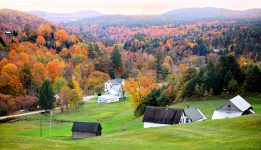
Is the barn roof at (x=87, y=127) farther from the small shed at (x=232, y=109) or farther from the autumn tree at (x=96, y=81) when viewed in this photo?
the autumn tree at (x=96, y=81)

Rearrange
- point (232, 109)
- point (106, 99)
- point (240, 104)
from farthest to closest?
point (106, 99) < point (240, 104) < point (232, 109)

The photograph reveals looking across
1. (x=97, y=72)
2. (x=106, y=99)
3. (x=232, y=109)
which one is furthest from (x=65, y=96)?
(x=232, y=109)

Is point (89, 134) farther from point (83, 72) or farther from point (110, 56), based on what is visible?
point (110, 56)

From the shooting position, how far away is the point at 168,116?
53594mm

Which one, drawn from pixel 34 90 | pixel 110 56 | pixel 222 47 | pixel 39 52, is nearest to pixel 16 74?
pixel 34 90

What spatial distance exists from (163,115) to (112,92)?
56192mm

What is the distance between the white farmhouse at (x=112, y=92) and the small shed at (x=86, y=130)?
1777 inches

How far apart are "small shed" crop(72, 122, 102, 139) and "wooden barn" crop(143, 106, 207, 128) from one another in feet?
22.9

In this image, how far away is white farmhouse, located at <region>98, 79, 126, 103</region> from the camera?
10025 centimetres

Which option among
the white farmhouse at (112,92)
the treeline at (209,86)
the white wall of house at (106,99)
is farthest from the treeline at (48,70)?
the treeline at (209,86)

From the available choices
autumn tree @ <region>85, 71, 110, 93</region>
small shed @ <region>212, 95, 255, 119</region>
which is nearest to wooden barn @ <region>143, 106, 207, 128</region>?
small shed @ <region>212, 95, 255, 119</region>

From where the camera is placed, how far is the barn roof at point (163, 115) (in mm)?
53028

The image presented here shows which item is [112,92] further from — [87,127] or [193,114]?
[193,114]

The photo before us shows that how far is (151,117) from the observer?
54812 millimetres
